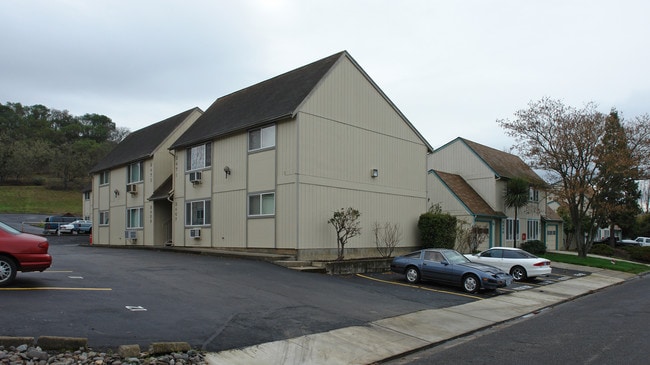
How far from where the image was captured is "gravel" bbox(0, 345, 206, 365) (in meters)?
6.79

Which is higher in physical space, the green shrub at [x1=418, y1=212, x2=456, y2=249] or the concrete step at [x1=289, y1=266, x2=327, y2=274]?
the green shrub at [x1=418, y1=212, x2=456, y2=249]

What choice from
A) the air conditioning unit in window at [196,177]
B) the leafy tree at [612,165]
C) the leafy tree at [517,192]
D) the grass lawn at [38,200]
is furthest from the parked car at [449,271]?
the grass lawn at [38,200]

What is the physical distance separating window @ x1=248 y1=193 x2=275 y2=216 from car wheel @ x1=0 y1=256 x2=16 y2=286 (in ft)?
35.7

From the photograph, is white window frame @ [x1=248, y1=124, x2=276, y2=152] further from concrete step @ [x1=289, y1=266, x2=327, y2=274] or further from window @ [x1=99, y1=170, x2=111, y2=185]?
window @ [x1=99, y1=170, x2=111, y2=185]

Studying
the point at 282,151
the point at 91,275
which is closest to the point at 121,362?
the point at 91,275

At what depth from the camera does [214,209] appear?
936 inches

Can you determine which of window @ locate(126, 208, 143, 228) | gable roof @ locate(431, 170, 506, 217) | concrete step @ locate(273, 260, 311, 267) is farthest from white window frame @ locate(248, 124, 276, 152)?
gable roof @ locate(431, 170, 506, 217)

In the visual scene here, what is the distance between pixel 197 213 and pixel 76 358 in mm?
18478

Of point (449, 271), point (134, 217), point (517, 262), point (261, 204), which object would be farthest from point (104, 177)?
point (517, 262)

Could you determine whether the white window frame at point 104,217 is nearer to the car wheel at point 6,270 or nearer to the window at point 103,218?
the window at point 103,218

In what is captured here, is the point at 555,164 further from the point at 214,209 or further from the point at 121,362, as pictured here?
the point at 121,362

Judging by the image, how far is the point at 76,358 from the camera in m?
7.02

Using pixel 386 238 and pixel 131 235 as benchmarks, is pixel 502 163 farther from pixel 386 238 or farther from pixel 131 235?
pixel 131 235

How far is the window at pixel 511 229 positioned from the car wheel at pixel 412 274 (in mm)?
20125
